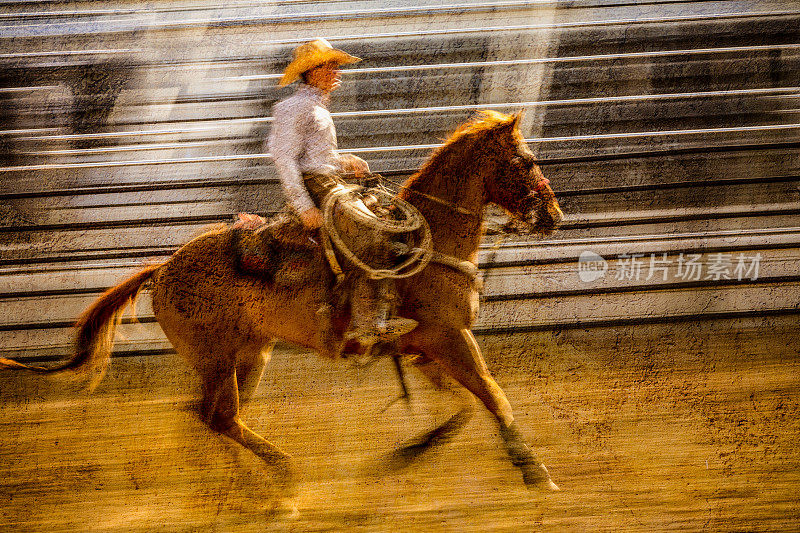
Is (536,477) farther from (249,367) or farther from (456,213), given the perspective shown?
(249,367)

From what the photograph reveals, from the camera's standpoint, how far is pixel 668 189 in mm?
3488

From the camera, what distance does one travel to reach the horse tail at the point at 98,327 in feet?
8.67

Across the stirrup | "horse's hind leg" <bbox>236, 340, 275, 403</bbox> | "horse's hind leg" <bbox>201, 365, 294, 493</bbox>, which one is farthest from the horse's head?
"horse's hind leg" <bbox>201, 365, 294, 493</bbox>

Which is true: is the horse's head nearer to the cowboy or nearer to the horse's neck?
the horse's neck

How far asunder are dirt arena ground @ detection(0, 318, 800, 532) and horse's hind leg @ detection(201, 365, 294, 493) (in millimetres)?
86

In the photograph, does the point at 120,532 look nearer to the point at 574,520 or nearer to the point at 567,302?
the point at 574,520

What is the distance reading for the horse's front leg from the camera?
2.42 meters

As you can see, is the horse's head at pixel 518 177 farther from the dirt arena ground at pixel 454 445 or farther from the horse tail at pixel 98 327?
the horse tail at pixel 98 327

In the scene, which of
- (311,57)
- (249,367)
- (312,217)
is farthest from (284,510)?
(311,57)

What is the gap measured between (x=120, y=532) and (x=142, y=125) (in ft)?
6.78

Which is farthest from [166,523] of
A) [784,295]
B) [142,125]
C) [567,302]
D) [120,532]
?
[784,295]

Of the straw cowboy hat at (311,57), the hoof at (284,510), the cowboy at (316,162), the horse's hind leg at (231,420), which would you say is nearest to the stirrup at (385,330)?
the cowboy at (316,162)

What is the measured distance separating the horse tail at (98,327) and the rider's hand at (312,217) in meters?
0.73

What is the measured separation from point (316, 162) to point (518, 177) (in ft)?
A: 2.79
